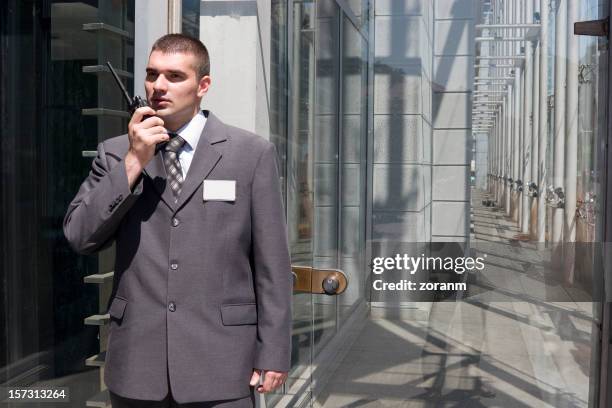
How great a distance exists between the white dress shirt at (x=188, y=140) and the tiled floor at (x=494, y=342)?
1250 mm

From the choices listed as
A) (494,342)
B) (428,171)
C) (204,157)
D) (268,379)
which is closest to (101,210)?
(204,157)

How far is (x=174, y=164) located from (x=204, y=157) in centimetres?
8

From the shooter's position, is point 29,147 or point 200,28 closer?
point 200,28

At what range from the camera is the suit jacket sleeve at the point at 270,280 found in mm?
1954

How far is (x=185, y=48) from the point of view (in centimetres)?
196

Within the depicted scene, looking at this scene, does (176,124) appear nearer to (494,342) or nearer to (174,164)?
(174,164)

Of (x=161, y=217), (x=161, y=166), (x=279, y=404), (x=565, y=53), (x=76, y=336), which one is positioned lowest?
(x=279, y=404)

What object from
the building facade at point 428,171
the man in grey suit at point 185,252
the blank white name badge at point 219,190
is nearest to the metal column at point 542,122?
the building facade at point 428,171

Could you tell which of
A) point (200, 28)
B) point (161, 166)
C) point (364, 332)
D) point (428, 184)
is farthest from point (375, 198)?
point (161, 166)

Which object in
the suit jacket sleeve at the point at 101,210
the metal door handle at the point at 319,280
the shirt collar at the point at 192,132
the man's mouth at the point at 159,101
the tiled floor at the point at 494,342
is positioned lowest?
the tiled floor at the point at 494,342

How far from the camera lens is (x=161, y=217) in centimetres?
195

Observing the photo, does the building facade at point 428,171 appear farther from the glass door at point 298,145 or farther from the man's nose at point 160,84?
the man's nose at point 160,84

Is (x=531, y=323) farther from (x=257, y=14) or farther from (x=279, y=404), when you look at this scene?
(x=257, y=14)

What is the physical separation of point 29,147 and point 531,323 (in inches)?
85.1
